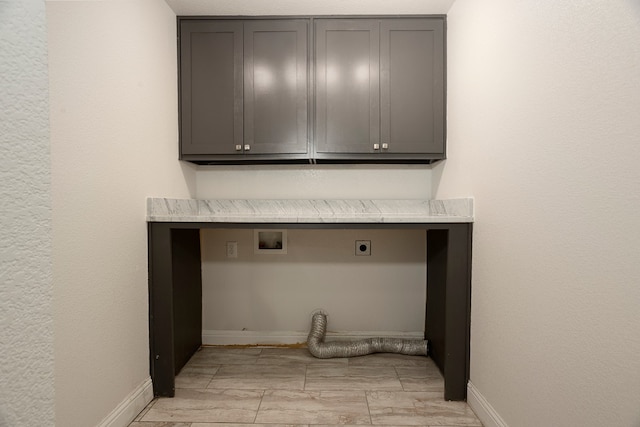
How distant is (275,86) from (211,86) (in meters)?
0.40

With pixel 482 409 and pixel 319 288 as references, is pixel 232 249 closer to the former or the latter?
pixel 319 288

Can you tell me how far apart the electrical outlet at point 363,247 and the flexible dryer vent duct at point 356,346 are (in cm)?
56

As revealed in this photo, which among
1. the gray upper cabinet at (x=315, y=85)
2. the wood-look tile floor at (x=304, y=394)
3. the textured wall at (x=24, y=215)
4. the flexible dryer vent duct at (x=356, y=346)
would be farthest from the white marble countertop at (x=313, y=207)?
the textured wall at (x=24, y=215)

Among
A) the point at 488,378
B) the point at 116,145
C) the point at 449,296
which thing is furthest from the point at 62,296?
the point at 488,378

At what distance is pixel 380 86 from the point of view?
192cm

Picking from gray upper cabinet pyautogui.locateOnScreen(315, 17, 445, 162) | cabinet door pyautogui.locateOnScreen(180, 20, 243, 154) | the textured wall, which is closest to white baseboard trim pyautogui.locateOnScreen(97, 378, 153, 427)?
the textured wall

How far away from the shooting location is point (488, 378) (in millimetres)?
1377

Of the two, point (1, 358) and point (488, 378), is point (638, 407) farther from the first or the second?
point (1, 358)

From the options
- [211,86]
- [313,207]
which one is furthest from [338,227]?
[211,86]

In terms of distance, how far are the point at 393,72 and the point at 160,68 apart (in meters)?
1.36

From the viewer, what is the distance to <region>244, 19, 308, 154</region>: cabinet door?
192 centimetres

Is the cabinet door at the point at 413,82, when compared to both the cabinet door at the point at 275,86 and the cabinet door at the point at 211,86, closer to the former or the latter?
the cabinet door at the point at 275,86

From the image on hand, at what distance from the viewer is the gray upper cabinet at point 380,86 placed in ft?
6.25

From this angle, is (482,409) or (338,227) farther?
(338,227)
